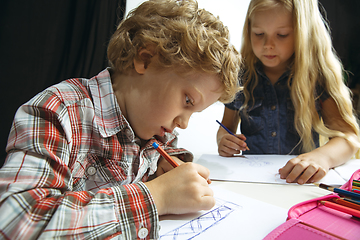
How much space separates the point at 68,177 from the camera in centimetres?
39

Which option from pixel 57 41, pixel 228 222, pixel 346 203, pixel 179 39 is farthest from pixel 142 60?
pixel 57 41

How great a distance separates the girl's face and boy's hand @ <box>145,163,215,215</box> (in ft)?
2.09

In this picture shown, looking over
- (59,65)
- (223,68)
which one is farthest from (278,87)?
(59,65)

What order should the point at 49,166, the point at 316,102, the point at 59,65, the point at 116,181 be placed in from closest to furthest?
the point at 49,166 → the point at 116,181 → the point at 316,102 → the point at 59,65

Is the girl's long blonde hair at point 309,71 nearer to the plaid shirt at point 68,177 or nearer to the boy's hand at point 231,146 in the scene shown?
the boy's hand at point 231,146

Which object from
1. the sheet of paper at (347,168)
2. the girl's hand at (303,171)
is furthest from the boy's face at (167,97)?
the sheet of paper at (347,168)

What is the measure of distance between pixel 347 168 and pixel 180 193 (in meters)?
0.56

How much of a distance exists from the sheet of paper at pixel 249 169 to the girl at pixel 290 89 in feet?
0.22

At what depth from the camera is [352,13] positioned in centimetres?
150

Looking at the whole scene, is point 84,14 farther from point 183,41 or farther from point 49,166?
point 49,166

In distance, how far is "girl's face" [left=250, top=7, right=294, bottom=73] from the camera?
0.82 metres

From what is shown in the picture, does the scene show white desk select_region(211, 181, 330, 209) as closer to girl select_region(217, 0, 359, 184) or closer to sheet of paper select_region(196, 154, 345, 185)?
sheet of paper select_region(196, 154, 345, 185)

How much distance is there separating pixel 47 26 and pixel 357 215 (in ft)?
4.95

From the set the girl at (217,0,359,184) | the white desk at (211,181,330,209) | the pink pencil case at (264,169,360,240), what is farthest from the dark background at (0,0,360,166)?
the pink pencil case at (264,169,360,240)
